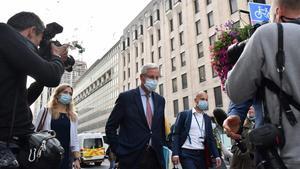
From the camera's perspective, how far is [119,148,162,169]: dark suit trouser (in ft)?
12.8

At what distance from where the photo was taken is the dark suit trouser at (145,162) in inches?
153

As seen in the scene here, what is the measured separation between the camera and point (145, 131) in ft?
13.2

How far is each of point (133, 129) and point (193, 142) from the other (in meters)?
1.95

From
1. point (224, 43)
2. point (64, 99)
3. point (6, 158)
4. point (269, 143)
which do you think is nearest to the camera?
point (269, 143)

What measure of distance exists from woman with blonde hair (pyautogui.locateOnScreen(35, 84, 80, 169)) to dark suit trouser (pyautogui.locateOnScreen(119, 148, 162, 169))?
117cm

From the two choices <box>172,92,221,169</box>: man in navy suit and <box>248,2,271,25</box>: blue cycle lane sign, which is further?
<box>172,92,221,169</box>: man in navy suit

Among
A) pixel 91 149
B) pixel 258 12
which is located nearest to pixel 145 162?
pixel 258 12

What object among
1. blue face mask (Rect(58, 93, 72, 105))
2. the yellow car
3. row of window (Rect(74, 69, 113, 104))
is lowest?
the yellow car

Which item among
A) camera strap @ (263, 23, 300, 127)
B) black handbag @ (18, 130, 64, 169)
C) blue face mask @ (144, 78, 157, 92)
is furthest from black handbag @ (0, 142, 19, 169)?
blue face mask @ (144, 78, 157, 92)

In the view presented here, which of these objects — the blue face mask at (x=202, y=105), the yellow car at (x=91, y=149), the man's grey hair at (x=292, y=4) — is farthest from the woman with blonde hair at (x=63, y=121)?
the yellow car at (x=91, y=149)

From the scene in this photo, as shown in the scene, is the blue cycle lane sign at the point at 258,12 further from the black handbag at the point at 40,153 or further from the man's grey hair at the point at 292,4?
the black handbag at the point at 40,153

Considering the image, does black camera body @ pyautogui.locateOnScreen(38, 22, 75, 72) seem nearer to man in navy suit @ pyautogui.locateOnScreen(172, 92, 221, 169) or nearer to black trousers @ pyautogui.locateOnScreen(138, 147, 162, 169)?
black trousers @ pyautogui.locateOnScreen(138, 147, 162, 169)

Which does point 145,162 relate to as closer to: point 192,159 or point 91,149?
point 192,159

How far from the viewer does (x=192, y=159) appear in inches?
218
